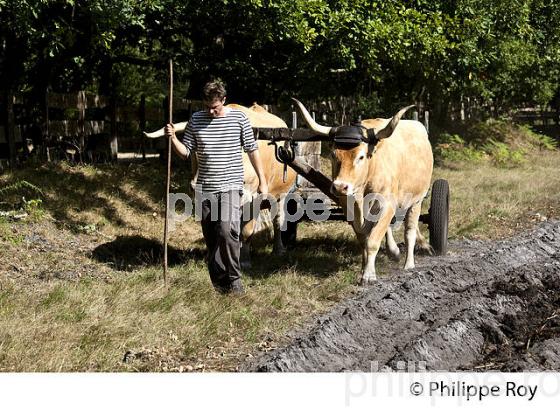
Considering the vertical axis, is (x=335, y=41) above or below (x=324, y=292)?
above

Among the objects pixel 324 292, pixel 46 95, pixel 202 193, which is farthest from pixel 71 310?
pixel 46 95

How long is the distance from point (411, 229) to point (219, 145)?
3.46 meters

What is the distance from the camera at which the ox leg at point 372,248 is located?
31.0ft

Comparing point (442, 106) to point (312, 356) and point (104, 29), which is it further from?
point (312, 356)

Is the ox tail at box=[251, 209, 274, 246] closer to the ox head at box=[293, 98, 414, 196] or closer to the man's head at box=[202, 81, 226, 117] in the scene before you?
the ox head at box=[293, 98, 414, 196]

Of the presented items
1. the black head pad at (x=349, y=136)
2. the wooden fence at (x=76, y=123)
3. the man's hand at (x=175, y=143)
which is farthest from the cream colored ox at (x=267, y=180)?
the wooden fence at (x=76, y=123)

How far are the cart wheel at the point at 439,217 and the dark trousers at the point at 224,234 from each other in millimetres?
3198

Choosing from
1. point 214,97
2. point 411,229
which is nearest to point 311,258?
point 411,229

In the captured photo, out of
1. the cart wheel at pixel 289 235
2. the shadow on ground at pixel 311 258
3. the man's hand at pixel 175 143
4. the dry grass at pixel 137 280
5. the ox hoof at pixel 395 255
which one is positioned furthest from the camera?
the cart wheel at pixel 289 235

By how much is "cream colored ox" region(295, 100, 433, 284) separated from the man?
3.45 feet

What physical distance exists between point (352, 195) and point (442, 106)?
20.8m

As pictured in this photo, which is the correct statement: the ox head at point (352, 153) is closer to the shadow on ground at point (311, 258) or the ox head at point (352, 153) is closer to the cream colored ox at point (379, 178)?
the cream colored ox at point (379, 178)

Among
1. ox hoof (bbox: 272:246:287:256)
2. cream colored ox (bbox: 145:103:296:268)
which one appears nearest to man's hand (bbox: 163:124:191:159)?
cream colored ox (bbox: 145:103:296:268)

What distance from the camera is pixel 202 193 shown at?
8516 mm
